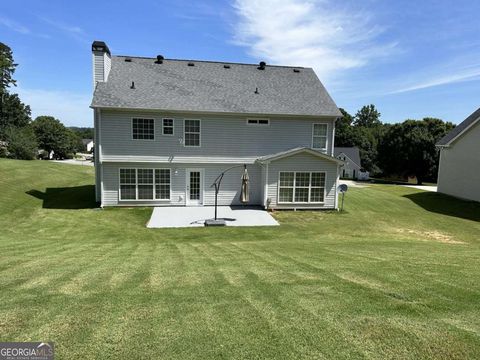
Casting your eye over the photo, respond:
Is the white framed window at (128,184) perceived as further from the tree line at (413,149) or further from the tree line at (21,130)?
the tree line at (413,149)

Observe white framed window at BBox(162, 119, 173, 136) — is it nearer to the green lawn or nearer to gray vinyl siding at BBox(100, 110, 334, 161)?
gray vinyl siding at BBox(100, 110, 334, 161)

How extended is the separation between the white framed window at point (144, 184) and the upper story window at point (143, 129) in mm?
1978

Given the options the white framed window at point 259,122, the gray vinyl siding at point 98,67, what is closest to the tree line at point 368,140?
the gray vinyl siding at point 98,67

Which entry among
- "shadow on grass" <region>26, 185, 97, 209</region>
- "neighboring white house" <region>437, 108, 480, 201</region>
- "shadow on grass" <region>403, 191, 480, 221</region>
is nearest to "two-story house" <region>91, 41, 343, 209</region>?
"shadow on grass" <region>26, 185, 97, 209</region>

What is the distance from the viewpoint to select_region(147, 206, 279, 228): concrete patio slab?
15984mm

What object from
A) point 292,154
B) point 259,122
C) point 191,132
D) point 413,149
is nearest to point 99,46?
point 191,132

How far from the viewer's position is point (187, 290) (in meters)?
5.53

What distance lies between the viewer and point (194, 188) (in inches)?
781

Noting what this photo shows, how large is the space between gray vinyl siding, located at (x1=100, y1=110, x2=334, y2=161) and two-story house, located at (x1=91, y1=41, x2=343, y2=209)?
6 cm

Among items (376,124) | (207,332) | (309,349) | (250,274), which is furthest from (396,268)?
(376,124)

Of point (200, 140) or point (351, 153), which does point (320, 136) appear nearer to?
point (200, 140)

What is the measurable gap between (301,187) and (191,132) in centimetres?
758

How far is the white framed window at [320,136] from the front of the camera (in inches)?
812

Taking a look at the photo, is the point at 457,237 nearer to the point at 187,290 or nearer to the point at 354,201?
the point at 354,201
